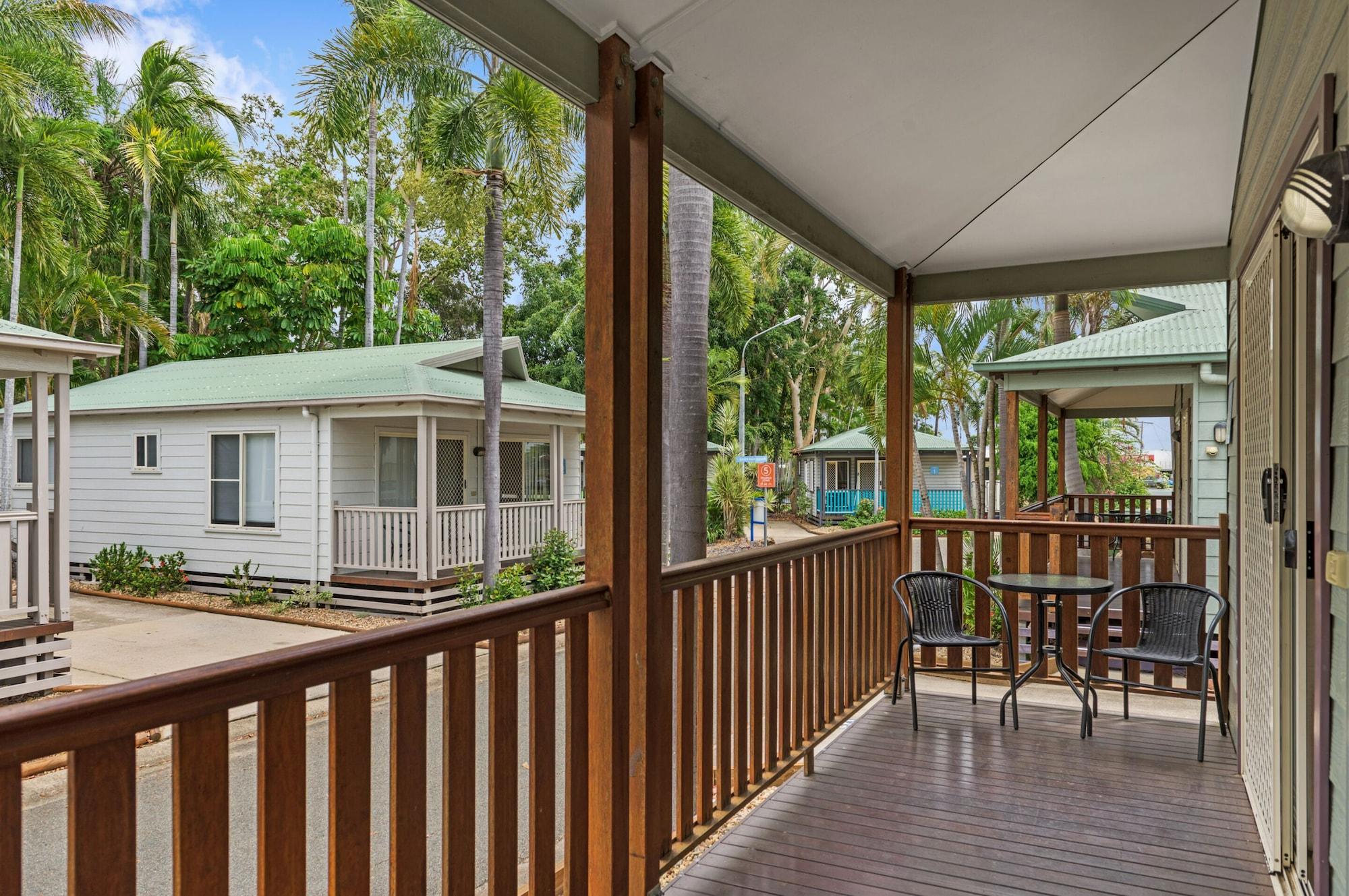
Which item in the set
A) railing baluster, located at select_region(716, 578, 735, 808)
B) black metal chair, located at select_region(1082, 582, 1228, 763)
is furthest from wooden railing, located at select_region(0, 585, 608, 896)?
black metal chair, located at select_region(1082, 582, 1228, 763)

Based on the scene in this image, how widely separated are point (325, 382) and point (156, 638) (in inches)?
146

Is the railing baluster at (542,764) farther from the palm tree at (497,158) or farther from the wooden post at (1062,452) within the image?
the wooden post at (1062,452)

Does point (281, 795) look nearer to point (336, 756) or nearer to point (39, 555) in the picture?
point (336, 756)

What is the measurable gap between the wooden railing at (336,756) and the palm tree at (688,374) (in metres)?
3.60

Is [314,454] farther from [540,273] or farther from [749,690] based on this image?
[540,273]

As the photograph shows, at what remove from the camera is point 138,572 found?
11141mm

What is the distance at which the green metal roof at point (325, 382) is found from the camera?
10.4 m

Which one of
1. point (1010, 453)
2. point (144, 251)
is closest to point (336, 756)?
point (1010, 453)

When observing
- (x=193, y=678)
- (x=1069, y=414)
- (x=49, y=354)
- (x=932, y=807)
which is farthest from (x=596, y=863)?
(x=1069, y=414)

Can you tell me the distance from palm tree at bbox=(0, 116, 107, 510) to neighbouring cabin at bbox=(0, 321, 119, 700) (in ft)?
14.8

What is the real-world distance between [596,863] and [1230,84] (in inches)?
131

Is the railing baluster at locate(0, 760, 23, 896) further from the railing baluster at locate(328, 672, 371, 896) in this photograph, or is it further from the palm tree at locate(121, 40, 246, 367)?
the palm tree at locate(121, 40, 246, 367)

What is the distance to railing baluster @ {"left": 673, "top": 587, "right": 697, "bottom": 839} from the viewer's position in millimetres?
2594

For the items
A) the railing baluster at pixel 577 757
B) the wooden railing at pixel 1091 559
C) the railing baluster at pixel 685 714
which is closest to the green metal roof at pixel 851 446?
the wooden railing at pixel 1091 559
